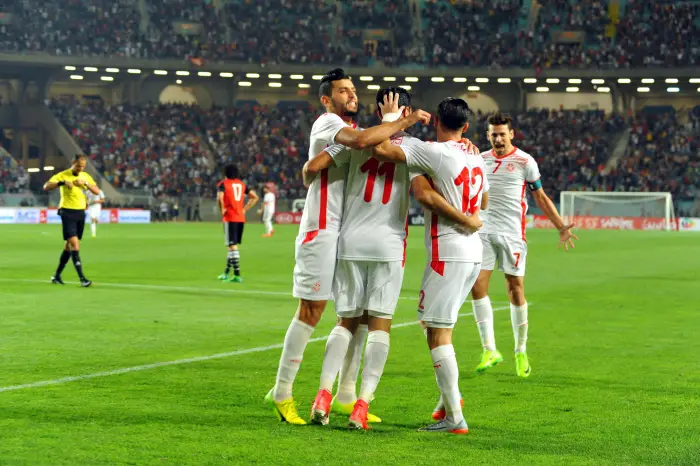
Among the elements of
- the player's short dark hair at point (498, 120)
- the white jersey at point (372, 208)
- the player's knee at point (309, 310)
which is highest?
the player's short dark hair at point (498, 120)

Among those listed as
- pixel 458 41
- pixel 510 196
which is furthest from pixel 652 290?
pixel 458 41

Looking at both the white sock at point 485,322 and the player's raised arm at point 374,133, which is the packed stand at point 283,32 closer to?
the white sock at point 485,322

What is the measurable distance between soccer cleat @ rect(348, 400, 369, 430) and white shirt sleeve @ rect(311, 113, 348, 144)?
1.76 meters

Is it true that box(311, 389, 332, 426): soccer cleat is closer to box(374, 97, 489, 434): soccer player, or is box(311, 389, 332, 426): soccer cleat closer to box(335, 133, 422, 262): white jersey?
box(374, 97, 489, 434): soccer player

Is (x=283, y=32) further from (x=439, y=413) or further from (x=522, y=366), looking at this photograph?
(x=439, y=413)

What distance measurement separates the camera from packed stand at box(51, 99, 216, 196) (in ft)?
199

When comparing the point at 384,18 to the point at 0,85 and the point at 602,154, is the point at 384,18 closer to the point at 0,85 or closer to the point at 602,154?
the point at 602,154

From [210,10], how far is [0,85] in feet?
46.7

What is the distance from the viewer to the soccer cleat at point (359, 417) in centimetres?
668

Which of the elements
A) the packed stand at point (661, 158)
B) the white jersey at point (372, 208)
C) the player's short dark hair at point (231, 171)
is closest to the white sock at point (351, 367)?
the white jersey at point (372, 208)

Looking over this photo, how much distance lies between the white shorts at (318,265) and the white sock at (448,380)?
2.82 ft

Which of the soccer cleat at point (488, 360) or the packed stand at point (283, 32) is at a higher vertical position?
the packed stand at point (283, 32)

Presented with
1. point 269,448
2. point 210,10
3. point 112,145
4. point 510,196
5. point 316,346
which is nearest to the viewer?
point 269,448

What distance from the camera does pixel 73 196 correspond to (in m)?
17.8
